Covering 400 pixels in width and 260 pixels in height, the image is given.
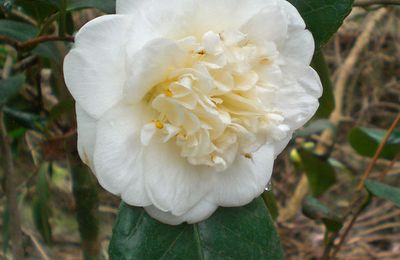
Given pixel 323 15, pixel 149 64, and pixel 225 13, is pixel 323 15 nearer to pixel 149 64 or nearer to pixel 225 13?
pixel 225 13

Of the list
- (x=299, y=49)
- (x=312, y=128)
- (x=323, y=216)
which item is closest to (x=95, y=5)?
(x=299, y=49)

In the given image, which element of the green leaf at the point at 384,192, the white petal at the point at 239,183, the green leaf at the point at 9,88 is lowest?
the green leaf at the point at 384,192

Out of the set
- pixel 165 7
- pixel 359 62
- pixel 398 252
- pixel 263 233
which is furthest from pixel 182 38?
pixel 359 62

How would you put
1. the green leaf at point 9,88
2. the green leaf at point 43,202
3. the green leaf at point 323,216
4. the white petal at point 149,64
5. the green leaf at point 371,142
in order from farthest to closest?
the green leaf at point 43,202, the green leaf at point 371,142, the green leaf at point 323,216, the green leaf at point 9,88, the white petal at point 149,64

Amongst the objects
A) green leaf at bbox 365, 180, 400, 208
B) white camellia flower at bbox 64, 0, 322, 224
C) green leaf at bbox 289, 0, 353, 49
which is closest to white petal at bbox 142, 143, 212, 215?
white camellia flower at bbox 64, 0, 322, 224

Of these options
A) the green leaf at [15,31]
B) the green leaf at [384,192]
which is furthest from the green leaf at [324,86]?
the green leaf at [15,31]

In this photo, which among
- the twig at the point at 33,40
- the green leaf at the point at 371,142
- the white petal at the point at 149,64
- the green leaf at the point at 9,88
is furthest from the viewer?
the green leaf at the point at 371,142

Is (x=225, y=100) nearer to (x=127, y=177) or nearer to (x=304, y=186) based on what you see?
(x=127, y=177)

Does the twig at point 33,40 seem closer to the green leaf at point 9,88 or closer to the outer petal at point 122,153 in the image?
the green leaf at point 9,88
